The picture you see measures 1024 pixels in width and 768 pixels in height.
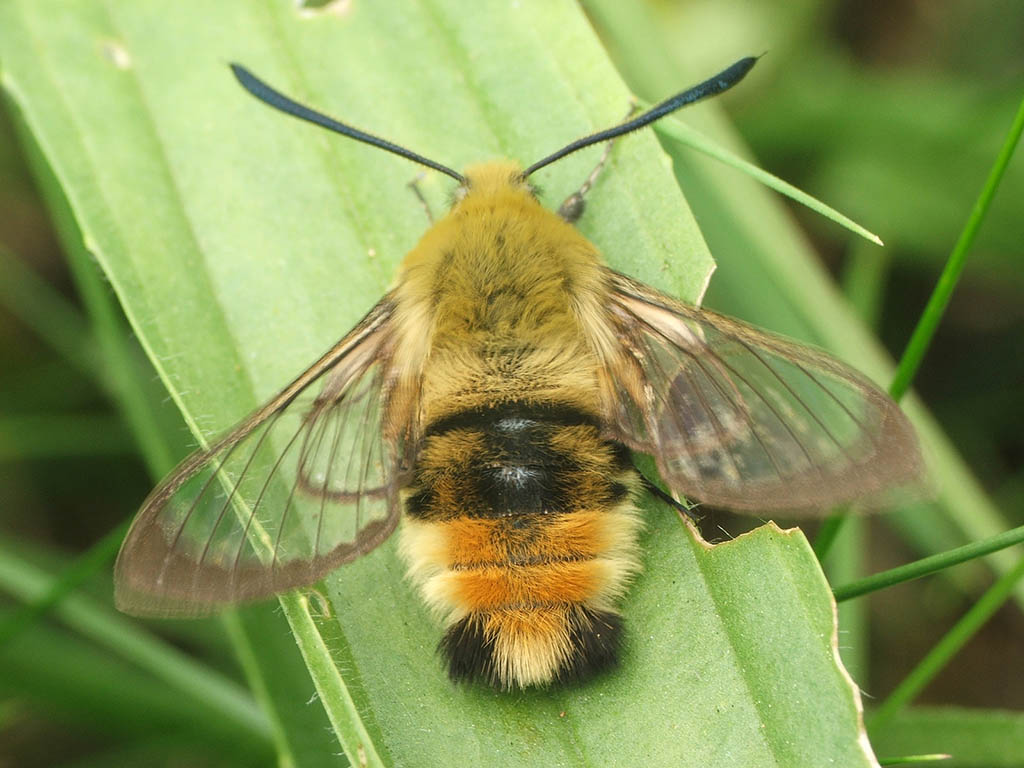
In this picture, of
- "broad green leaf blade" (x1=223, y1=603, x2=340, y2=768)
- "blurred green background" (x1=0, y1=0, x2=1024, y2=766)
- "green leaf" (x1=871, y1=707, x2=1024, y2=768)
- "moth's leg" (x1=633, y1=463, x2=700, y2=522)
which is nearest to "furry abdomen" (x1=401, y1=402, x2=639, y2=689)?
"moth's leg" (x1=633, y1=463, x2=700, y2=522)

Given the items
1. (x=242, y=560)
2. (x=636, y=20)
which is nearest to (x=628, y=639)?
(x=242, y=560)

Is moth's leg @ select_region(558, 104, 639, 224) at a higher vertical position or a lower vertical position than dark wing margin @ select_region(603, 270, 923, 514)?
higher

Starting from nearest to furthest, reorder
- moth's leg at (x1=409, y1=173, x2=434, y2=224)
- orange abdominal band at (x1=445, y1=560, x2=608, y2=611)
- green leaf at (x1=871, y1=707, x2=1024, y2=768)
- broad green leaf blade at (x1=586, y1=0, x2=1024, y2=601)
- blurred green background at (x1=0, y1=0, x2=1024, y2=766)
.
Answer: orange abdominal band at (x1=445, y1=560, x2=608, y2=611) → green leaf at (x1=871, y1=707, x2=1024, y2=768) → moth's leg at (x1=409, y1=173, x2=434, y2=224) → broad green leaf blade at (x1=586, y1=0, x2=1024, y2=601) → blurred green background at (x1=0, y1=0, x2=1024, y2=766)

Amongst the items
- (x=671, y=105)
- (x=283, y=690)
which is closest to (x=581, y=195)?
(x=671, y=105)

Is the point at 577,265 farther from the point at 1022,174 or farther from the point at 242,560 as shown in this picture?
the point at 1022,174

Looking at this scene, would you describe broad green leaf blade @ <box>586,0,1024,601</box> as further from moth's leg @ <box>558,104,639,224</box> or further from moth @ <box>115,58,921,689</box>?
moth @ <box>115,58,921,689</box>

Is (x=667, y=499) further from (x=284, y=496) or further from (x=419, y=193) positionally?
(x=419, y=193)
